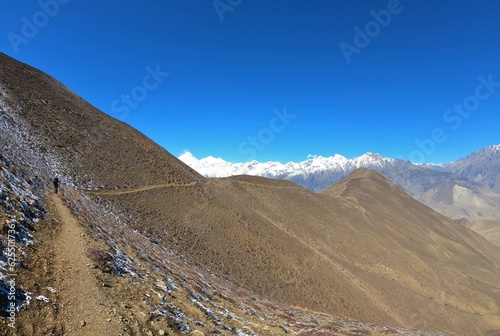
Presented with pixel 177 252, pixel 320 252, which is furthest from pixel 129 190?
pixel 320 252

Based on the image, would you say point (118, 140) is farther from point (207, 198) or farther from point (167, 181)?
point (207, 198)

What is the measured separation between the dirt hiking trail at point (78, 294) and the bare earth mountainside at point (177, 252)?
7 cm

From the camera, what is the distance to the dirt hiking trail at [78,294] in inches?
402

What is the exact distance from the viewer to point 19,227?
1430cm

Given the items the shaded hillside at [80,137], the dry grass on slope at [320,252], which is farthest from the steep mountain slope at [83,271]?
the dry grass on slope at [320,252]

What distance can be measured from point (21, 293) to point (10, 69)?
217ft

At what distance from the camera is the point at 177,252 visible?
111 ft

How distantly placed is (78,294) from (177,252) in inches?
894

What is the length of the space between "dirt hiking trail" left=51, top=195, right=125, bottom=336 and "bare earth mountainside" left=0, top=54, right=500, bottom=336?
0.22 ft
